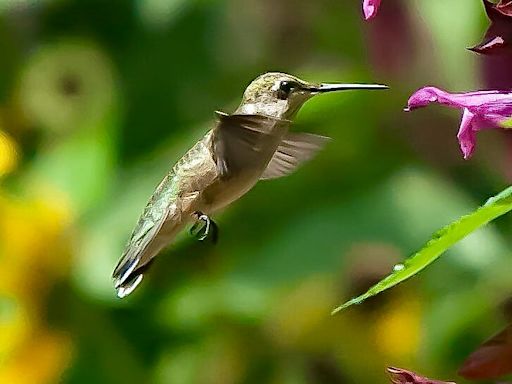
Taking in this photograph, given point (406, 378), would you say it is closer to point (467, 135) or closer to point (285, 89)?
point (467, 135)

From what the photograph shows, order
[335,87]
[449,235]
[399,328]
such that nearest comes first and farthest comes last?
[449,235] < [335,87] < [399,328]

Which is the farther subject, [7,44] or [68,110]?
[7,44]

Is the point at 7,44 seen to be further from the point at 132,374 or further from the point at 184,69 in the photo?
the point at 132,374

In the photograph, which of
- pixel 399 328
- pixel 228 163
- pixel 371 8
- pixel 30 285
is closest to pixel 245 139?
pixel 228 163

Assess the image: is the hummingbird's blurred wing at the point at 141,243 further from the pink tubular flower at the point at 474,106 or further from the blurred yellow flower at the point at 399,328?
the blurred yellow flower at the point at 399,328

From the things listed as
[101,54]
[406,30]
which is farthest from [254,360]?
[101,54]

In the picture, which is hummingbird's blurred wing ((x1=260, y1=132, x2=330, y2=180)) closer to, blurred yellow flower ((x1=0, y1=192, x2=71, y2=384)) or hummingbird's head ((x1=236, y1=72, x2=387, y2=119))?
hummingbird's head ((x1=236, y1=72, x2=387, y2=119))

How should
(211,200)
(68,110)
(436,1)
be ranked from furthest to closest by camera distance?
(68,110)
(436,1)
(211,200)
